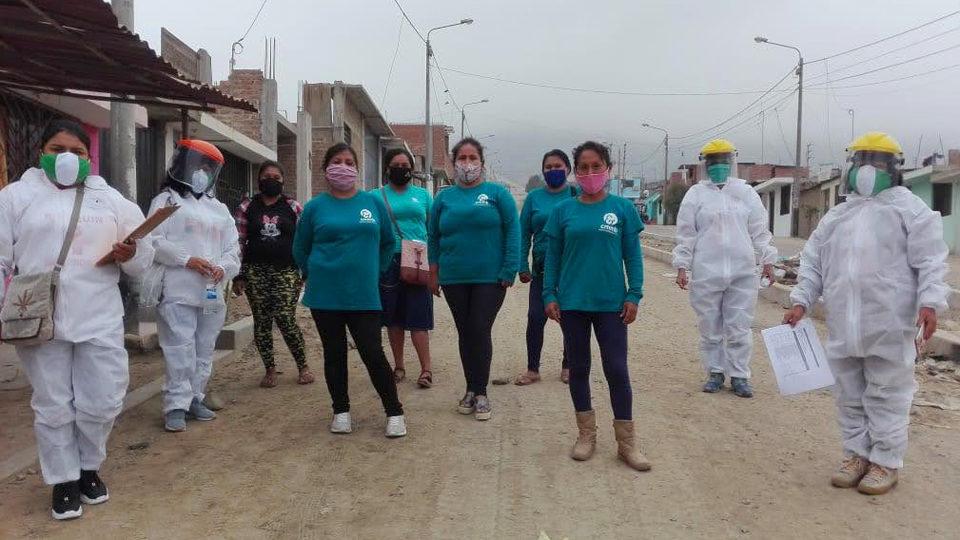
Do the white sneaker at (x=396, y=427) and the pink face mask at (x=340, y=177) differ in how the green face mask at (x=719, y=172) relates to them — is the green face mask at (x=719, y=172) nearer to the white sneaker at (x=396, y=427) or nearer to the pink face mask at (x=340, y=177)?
the pink face mask at (x=340, y=177)

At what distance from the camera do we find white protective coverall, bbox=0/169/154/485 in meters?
3.59

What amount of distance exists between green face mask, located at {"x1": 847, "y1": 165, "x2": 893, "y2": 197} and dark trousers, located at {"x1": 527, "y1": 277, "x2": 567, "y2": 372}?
102 inches

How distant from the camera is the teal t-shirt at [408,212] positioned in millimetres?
6125

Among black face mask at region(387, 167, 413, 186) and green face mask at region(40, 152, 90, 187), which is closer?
green face mask at region(40, 152, 90, 187)

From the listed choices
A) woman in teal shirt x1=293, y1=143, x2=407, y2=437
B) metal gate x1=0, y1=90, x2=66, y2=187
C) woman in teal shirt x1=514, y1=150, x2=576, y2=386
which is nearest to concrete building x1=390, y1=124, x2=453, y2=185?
metal gate x1=0, y1=90, x2=66, y2=187

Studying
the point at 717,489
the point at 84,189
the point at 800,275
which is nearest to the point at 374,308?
the point at 84,189

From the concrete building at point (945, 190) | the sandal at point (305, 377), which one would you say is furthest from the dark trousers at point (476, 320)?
the concrete building at point (945, 190)

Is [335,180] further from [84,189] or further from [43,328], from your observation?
[43,328]

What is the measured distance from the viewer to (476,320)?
5.25 metres

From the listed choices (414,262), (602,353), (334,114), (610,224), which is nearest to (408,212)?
(414,262)

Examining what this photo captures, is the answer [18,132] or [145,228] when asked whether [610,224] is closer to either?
[145,228]

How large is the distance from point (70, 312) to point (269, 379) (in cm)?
280

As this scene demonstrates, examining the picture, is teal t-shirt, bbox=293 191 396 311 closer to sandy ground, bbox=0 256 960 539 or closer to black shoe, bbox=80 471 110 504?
sandy ground, bbox=0 256 960 539

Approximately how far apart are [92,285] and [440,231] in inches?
91.9
